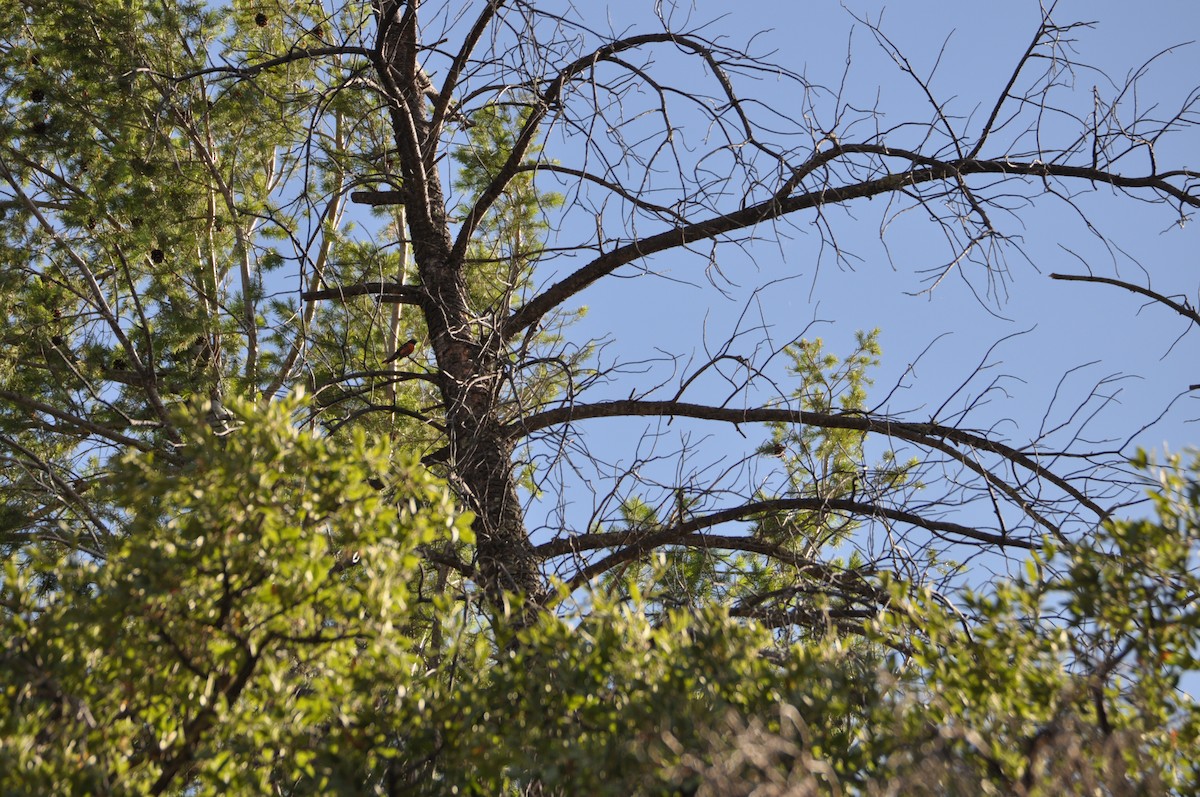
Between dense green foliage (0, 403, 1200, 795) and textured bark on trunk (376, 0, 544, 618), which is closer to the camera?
dense green foliage (0, 403, 1200, 795)

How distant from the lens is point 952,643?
7.50 ft

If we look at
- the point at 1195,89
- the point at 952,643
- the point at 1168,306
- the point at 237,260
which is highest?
the point at 237,260

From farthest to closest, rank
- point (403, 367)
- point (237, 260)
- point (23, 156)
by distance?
point (403, 367) → point (23, 156) → point (237, 260)

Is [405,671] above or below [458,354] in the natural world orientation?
below

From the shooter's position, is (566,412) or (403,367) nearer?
(566,412)

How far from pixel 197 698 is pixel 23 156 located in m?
6.60

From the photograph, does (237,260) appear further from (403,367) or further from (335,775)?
(335,775)

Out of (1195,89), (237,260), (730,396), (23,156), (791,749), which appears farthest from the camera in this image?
(23,156)

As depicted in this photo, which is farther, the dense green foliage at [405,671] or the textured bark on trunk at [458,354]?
the textured bark on trunk at [458,354]

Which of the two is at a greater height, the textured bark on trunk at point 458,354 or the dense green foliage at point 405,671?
the textured bark on trunk at point 458,354

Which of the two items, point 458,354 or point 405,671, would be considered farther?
point 458,354

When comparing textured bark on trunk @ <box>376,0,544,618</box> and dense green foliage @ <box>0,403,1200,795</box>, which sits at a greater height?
textured bark on trunk @ <box>376,0,544,618</box>

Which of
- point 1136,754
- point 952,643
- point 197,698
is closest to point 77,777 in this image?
point 197,698

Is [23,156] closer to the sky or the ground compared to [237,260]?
closer to the sky
